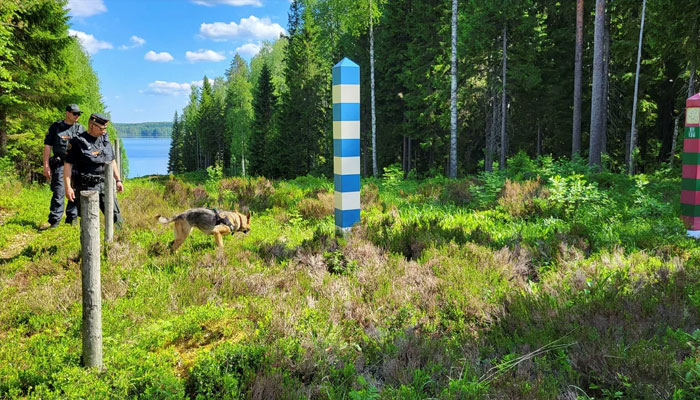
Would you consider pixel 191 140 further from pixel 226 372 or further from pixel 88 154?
pixel 226 372

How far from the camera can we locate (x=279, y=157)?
3997 centimetres

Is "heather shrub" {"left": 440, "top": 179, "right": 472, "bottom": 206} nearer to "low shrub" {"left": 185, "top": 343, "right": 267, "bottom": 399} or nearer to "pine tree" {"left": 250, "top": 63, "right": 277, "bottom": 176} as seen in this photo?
"low shrub" {"left": 185, "top": 343, "right": 267, "bottom": 399}

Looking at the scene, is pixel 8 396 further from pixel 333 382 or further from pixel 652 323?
pixel 652 323

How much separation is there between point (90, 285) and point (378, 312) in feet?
7.87

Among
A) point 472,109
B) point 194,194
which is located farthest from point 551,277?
point 472,109

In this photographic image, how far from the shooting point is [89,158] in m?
6.63

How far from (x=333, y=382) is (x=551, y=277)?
2.89 metres

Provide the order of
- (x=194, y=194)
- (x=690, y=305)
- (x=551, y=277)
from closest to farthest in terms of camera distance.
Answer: (x=690, y=305) → (x=551, y=277) → (x=194, y=194)

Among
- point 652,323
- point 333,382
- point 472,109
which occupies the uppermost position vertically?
point 472,109

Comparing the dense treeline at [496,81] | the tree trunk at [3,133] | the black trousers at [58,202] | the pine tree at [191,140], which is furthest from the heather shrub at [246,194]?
the pine tree at [191,140]

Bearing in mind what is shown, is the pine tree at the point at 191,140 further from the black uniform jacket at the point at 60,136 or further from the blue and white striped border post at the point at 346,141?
the blue and white striped border post at the point at 346,141

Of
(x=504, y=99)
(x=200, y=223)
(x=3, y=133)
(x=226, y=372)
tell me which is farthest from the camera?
(x=504, y=99)

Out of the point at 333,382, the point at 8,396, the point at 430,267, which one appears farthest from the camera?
the point at 430,267

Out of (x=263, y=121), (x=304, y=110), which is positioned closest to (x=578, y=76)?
(x=304, y=110)
